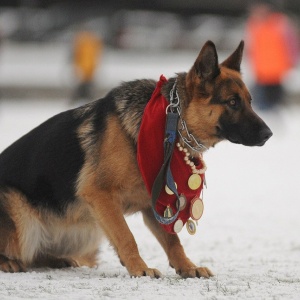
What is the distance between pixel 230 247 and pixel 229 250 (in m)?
0.12

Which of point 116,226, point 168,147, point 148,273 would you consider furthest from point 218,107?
point 148,273

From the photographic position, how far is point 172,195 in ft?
16.3

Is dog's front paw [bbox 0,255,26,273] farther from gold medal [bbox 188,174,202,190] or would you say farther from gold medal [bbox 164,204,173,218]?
gold medal [bbox 188,174,202,190]

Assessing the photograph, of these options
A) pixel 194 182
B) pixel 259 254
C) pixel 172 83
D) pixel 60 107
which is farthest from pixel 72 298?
pixel 60 107

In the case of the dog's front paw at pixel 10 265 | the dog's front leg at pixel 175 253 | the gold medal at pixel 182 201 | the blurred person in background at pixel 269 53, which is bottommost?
the dog's front paw at pixel 10 265

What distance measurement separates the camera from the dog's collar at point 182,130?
4.90 meters

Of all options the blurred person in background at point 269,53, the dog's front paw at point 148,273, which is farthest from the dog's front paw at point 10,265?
the blurred person in background at point 269,53

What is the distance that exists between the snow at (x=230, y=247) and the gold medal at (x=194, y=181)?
1.83ft

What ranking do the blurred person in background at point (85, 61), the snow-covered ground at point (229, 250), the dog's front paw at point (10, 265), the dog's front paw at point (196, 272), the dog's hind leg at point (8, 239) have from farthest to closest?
the blurred person in background at point (85, 61)
the dog's hind leg at point (8, 239)
the dog's front paw at point (10, 265)
the dog's front paw at point (196, 272)
the snow-covered ground at point (229, 250)

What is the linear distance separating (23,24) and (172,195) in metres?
23.9

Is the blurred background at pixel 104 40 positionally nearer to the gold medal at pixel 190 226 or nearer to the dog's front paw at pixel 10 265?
the dog's front paw at pixel 10 265

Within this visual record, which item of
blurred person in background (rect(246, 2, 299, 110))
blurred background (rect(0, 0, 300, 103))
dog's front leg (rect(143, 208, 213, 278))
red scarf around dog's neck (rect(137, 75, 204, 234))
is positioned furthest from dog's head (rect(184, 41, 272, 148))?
blurred background (rect(0, 0, 300, 103))

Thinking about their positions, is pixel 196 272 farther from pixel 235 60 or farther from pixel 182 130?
pixel 235 60

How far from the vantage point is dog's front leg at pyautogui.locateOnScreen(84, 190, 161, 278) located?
4863 millimetres
